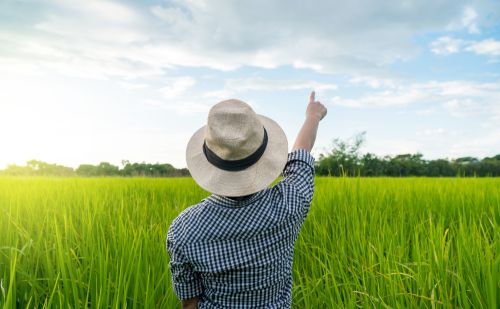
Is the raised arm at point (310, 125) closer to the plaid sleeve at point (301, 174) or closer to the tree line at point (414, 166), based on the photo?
the plaid sleeve at point (301, 174)

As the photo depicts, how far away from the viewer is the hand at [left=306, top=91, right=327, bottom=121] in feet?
5.54

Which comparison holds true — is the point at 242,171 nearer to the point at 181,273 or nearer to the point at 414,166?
the point at 181,273

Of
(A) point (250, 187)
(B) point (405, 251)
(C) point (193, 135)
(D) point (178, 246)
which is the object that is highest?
(C) point (193, 135)

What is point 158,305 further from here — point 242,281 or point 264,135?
point 264,135

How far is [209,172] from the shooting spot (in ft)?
4.31

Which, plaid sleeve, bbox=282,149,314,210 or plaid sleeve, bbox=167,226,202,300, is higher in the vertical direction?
plaid sleeve, bbox=282,149,314,210

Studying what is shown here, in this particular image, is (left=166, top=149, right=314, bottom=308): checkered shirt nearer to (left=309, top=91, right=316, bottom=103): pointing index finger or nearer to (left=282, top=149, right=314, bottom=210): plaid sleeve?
(left=282, top=149, right=314, bottom=210): plaid sleeve

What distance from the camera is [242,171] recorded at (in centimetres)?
127

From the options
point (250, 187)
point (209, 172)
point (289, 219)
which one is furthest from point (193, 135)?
point (289, 219)

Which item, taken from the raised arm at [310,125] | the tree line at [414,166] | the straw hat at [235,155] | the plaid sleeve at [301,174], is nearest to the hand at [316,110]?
the raised arm at [310,125]

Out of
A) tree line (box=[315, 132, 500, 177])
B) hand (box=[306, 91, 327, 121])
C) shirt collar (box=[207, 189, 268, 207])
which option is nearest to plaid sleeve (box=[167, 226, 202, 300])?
shirt collar (box=[207, 189, 268, 207])

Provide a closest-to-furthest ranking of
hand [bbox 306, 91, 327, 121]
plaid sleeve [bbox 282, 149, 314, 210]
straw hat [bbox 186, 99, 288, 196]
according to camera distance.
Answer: straw hat [bbox 186, 99, 288, 196]
plaid sleeve [bbox 282, 149, 314, 210]
hand [bbox 306, 91, 327, 121]

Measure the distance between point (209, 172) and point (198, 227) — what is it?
17 cm

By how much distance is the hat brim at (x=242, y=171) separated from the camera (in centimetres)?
125
